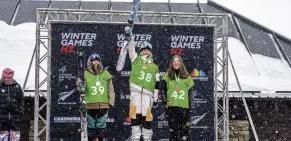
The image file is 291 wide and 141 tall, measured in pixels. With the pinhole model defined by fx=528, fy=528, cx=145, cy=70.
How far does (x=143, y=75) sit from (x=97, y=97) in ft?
3.16

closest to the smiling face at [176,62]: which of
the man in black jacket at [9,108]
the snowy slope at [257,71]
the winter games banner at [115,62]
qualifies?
the man in black jacket at [9,108]

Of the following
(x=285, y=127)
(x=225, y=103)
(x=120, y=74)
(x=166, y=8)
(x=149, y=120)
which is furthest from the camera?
(x=166, y=8)

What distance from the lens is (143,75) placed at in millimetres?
9555

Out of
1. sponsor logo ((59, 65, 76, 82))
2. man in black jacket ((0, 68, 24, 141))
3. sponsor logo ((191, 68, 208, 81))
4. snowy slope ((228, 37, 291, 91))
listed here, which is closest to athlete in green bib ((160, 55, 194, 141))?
man in black jacket ((0, 68, 24, 141))

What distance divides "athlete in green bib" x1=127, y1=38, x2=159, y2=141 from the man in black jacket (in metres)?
2.47

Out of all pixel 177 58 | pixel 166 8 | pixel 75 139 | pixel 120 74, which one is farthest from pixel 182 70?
pixel 166 8

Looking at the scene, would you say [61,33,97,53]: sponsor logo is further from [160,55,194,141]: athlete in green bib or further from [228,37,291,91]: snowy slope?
[228,37,291,91]: snowy slope

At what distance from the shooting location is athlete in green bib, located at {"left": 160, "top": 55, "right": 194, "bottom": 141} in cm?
934

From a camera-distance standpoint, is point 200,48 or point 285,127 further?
point 285,127

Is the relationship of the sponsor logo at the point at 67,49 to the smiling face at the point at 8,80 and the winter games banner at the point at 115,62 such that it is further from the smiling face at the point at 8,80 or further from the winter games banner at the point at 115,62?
the smiling face at the point at 8,80

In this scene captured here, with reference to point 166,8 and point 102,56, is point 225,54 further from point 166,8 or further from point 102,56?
point 166,8

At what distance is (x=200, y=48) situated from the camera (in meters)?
13.0

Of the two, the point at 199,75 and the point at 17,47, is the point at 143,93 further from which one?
Result: the point at 17,47

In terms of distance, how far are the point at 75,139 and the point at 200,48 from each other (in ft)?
12.3
